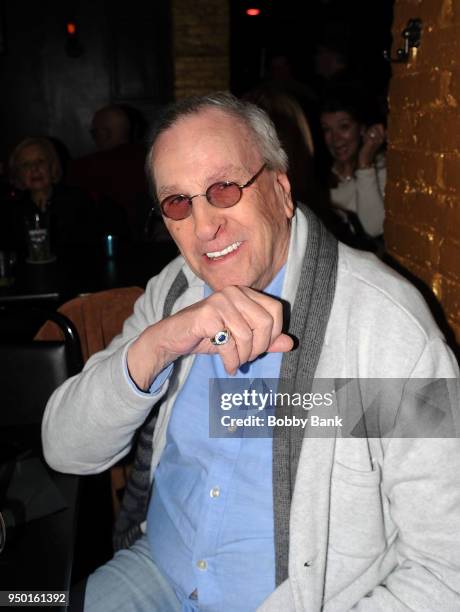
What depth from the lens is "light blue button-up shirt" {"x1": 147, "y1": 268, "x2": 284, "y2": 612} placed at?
130 cm

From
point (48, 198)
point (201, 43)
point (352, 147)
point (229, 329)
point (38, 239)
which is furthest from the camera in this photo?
point (201, 43)

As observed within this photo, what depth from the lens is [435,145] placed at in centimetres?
164

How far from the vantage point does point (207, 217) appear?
50.7 inches

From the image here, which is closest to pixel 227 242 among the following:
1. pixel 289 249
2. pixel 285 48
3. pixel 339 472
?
pixel 289 249

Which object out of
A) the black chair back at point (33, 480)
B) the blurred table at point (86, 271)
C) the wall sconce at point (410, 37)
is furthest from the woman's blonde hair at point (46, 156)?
the wall sconce at point (410, 37)

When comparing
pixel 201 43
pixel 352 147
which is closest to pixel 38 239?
pixel 352 147

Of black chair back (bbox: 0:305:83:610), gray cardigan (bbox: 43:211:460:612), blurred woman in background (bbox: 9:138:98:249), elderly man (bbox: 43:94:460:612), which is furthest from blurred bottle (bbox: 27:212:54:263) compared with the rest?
gray cardigan (bbox: 43:211:460:612)

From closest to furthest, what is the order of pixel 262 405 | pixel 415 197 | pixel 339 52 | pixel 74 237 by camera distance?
pixel 262 405
pixel 415 197
pixel 74 237
pixel 339 52

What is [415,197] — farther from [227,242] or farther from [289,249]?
[227,242]

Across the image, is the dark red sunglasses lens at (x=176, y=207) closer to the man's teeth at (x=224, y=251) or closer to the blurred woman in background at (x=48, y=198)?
the man's teeth at (x=224, y=251)

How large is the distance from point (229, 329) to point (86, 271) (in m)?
2.16

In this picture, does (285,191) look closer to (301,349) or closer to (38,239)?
(301,349)

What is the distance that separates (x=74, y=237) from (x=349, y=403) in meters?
3.14

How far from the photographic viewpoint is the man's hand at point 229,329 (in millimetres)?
1124
